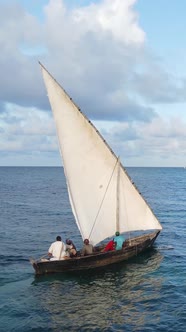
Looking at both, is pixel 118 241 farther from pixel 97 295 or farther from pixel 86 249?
pixel 97 295

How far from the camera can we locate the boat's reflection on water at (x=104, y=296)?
21.0 m

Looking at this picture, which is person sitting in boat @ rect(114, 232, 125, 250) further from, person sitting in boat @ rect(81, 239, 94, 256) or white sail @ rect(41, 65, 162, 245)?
person sitting in boat @ rect(81, 239, 94, 256)

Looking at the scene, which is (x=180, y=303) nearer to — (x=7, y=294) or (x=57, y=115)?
(x=7, y=294)

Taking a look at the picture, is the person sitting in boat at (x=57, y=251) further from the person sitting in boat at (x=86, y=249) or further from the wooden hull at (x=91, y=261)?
the person sitting in boat at (x=86, y=249)

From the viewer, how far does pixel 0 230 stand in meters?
47.6

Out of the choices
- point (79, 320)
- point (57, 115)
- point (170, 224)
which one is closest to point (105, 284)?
point (79, 320)

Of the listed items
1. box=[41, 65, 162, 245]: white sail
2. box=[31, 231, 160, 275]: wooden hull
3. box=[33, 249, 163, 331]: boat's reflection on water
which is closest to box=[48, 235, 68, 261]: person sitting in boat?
box=[31, 231, 160, 275]: wooden hull

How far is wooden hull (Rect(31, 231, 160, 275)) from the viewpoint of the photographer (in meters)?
27.3

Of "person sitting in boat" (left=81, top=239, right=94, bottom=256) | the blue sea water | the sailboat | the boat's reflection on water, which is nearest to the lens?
the blue sea water

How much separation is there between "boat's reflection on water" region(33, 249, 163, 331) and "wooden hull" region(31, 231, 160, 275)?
0.44m

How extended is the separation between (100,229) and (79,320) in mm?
11103

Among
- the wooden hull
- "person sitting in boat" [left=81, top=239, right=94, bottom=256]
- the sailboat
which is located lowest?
the wooden hull

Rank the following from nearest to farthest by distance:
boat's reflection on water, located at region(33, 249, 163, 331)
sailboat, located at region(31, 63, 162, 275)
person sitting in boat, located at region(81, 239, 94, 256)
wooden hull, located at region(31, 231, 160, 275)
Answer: boat's reflection on water, located at region(33, 249, 163, 331)
wooden hull, located at region(31, 231, 160, 275)
sailboat, located at region(31, 63, 162, 275)
person sitting in boat, located at region(81, 239, 94, 256)

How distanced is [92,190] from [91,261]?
5.19 meters
